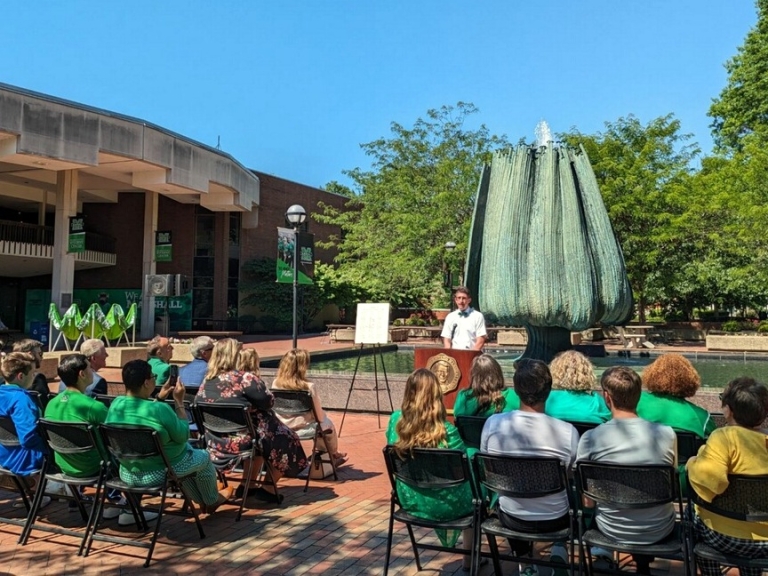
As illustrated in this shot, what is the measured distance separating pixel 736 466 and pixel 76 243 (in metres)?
26.3

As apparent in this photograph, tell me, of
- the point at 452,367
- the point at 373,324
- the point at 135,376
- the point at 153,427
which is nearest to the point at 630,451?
the point at 153,427

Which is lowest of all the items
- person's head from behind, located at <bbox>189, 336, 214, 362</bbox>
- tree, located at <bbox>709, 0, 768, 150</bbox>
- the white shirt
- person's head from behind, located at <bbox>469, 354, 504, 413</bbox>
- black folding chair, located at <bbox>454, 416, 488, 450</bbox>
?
black folding chair, located at <bbox>454, 416, 488, 450</bbox>

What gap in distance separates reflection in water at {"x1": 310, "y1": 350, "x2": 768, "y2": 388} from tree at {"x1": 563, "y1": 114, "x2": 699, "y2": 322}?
8.52m

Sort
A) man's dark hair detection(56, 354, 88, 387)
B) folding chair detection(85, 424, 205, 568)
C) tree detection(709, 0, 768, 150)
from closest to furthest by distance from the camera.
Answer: folding chair detection(85, 424, 205, 568) → man's dark hair detection(56, 354, 88, 387) → tree detection(709, 0, 768, 150)

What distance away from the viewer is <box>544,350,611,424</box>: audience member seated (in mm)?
4293

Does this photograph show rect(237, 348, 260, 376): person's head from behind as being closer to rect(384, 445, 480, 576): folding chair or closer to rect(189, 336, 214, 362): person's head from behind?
rect(189, 336, 214, 362): person's head from behind

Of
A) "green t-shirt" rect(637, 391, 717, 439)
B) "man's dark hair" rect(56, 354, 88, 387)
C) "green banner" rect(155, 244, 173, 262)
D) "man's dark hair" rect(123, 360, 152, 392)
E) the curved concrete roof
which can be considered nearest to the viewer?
"green t-shirt" rect(637, 391, 717, 439)

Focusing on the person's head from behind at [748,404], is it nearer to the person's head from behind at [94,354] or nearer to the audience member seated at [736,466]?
the audience member seated at [736,466]

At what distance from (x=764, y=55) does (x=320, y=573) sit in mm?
40400

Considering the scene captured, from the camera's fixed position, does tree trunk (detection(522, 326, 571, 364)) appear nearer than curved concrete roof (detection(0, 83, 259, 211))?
Yes

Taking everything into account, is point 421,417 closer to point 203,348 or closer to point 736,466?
point 736,466

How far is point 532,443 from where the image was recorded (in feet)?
11.9

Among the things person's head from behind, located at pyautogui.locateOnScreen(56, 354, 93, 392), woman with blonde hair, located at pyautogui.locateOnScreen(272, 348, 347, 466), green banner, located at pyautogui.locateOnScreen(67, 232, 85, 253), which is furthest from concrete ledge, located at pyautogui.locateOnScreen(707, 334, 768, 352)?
green banner, located at pyautogui.locateOnScreen(67, 232, 85, 253)

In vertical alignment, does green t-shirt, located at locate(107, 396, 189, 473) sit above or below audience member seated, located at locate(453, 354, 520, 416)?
below
